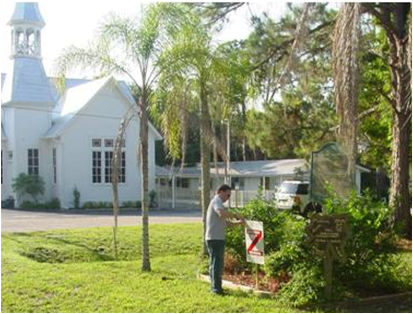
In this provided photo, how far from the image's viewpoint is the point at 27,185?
3228 centimetres

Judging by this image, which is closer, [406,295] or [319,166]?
[406,295]

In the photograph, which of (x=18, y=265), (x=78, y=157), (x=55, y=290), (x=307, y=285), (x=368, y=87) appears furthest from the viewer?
(x=78, y=157)

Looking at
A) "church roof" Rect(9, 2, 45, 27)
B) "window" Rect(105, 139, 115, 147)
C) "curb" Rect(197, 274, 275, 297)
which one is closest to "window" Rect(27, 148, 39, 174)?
"window" Rect(105, 139, 115, 147)

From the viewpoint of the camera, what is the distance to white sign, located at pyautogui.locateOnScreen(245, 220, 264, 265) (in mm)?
9352

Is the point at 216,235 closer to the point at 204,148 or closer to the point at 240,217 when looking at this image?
the point at 240,217

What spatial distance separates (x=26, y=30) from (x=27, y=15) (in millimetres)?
860

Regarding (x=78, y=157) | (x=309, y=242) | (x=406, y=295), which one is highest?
(x=78, y=157)

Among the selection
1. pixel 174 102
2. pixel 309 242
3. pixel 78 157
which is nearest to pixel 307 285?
pixel 309 242

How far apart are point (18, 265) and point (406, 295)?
714 centimetres

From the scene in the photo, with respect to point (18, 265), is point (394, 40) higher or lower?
higher

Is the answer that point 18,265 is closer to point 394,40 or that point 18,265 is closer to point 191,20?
point 191,20

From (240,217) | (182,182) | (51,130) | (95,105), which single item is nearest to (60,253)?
(240,217)

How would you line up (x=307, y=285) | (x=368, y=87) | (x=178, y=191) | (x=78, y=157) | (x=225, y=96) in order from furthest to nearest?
(x=178, y=191) → (x=78, y=157) → (x=368, y=87) → (x=225, y=96) → (x=307, y=285)

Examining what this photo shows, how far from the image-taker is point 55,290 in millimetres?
9391
